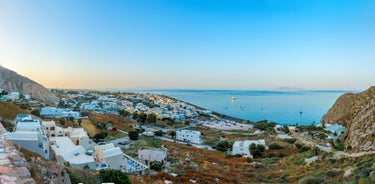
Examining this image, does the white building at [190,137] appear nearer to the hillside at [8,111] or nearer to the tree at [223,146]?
the tree at [223,146]

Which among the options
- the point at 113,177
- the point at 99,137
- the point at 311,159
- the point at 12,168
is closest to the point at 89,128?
the point at 99,137

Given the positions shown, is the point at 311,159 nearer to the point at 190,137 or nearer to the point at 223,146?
the point at 223,146

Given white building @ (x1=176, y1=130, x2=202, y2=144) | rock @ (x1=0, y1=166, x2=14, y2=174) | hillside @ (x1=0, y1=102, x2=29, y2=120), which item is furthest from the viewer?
white building @ (x1=176, y1=130, x2=202, y2=144)

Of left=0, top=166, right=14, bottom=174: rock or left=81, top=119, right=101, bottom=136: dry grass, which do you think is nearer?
left=0, top=166, right=14, bottom=174: rock

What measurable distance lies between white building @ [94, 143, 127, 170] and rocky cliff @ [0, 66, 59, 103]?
7702 centimetres

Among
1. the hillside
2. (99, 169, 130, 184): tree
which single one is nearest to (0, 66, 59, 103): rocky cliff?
the hillside

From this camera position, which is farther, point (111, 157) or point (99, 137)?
point (99, 137)

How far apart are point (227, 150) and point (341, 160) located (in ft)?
67.0

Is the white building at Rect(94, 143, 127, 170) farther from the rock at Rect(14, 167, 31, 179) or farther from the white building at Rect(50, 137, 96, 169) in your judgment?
the rock at Rect(14, 167, 31, 179)

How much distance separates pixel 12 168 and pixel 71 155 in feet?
54.5

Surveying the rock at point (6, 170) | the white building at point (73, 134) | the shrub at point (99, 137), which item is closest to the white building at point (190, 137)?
the shrub at point (99, 137)

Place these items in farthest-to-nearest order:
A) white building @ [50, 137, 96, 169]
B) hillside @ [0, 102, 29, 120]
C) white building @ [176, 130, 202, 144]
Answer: white building @ [176, 130, 202, 144] < hillside @ [0, 102, 29, 120] < white building @ [50, 137, 96, 169]

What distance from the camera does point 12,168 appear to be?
4121 millimetres

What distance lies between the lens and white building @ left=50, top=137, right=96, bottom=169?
1741cm
